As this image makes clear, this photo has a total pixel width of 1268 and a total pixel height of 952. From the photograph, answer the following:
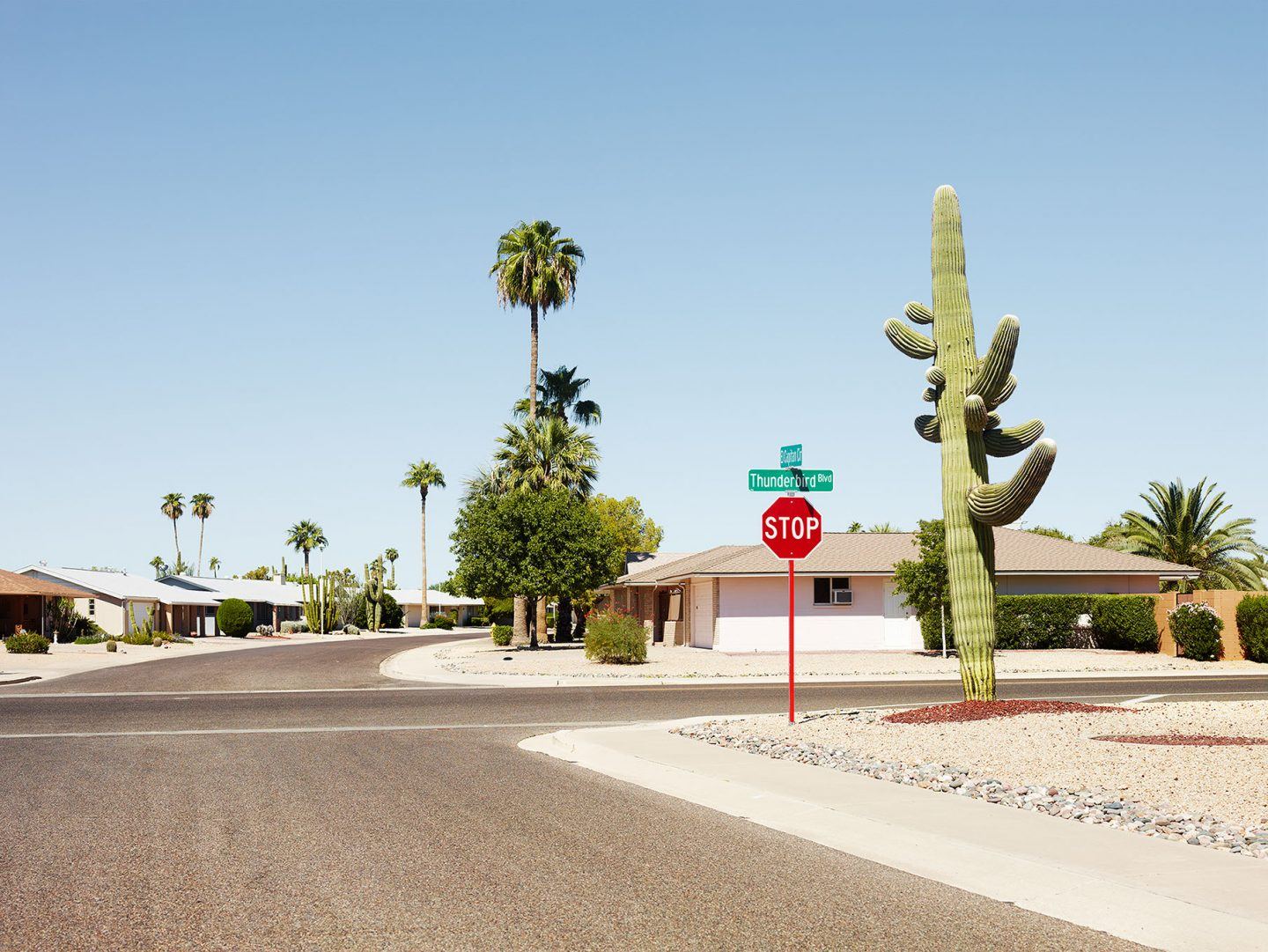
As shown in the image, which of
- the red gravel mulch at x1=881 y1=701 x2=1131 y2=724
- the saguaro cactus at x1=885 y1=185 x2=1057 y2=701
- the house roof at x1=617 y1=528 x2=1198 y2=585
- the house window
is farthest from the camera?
the house window

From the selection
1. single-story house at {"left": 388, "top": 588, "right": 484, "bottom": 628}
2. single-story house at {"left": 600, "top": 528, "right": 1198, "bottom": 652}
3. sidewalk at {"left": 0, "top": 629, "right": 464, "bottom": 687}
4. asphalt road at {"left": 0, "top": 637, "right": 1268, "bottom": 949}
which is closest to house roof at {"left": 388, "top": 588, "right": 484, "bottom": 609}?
single-story house at {"left": 388, "top": 588, "right": 484, "bottom": 628}

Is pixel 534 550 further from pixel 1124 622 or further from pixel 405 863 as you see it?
pixel 405 863

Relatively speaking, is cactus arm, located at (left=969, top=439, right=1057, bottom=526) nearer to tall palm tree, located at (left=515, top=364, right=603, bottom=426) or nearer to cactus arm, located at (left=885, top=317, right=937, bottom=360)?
cactus arm, located at (left=885, top=317, right=937, bottom=360)

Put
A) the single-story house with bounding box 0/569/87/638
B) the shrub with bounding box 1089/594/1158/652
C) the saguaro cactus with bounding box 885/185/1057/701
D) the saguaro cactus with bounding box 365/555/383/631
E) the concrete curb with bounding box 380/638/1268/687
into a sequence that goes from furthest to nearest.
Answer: the saguaro cactus with bounding box 365/555/383/631, the single-story house with bounding box 0/569/87/638, the shrub with bounding box 1089/594/1158/652, the concrete curb with bounding box 380/638/1268/687, the saguaro cactus with bounding box 885/185/1057/701

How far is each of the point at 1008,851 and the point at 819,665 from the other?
93.7 feet

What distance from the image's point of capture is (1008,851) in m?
8.51

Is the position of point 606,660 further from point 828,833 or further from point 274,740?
point 828,833

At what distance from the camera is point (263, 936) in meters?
6.53

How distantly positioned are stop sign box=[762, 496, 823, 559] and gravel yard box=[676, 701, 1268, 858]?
8.16 feet

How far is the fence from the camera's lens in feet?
123

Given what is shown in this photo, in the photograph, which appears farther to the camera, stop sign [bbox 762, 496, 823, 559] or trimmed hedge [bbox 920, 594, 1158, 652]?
trimmed hedge [bbox 920, 594, 1158, 652]

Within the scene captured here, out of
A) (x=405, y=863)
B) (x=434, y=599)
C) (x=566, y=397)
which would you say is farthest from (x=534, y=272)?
(x=434, y=599)

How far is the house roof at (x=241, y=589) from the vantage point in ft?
316

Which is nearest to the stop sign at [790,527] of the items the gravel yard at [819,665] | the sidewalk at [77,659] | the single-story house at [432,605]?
the gravel yard at [819,665]
